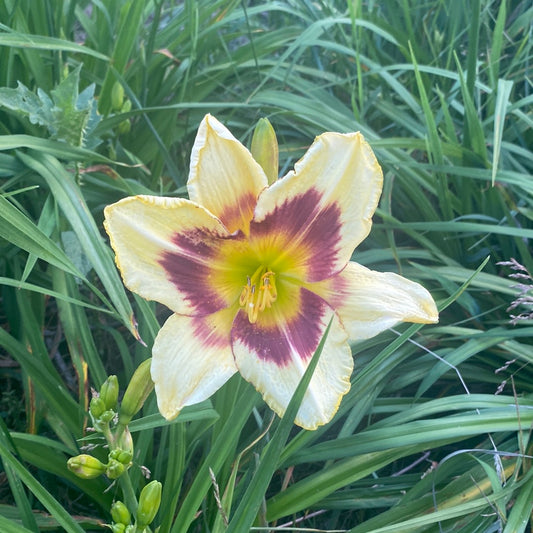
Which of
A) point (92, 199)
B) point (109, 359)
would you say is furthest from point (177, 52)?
point (109, 359)

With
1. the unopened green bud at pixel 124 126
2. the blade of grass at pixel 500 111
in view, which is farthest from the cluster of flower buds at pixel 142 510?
the unopened green bud at pixel 124 126

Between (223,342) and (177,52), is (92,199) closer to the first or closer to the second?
(177,52)

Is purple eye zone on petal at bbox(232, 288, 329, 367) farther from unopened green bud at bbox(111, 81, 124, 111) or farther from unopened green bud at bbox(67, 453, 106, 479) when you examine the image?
unopened green bud at bbox(111, 81, 124, 111)

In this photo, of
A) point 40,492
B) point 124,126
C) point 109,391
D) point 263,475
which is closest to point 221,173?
point 109,391

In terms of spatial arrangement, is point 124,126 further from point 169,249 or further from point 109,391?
point 109,391

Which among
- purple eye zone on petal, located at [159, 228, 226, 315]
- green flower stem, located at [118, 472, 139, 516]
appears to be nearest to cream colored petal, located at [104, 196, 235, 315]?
purple eye zone on petal, located at [159, 228, 226, 315]
